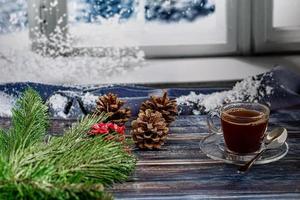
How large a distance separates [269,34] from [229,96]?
50cm

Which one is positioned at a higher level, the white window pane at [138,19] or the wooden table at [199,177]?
the white window pane at [138,19]

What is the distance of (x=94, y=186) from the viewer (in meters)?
0.48

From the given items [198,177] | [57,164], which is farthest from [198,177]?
[57,164]

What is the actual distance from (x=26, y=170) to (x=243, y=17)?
1404mm

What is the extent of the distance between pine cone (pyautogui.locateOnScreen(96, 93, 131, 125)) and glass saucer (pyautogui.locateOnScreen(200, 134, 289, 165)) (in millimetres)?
168

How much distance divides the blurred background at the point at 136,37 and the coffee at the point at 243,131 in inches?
32.5

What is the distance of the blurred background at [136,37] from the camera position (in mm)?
1817

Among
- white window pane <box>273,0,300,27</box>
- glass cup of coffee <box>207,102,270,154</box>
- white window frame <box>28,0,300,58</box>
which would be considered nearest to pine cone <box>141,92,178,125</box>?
glass cup of coffee <box>207,102,270,154</box>

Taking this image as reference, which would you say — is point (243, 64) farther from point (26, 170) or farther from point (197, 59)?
point (26, 170)

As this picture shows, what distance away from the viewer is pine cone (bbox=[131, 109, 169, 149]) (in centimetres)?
101

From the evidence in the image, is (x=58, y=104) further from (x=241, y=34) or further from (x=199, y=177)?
(x=241, y=34)

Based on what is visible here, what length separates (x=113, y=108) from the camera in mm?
1112

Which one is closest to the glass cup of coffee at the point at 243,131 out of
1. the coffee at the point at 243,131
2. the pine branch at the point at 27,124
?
the coffee at the point at 243,131

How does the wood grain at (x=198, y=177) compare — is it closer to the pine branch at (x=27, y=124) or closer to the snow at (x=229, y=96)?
the pine branch at (x=27, y=124)
